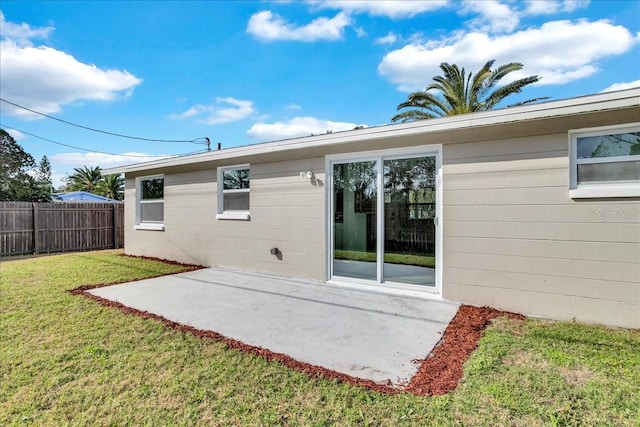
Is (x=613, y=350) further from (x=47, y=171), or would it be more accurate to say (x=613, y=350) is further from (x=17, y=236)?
(x=47, y=171)

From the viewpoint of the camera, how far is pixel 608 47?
314 inches

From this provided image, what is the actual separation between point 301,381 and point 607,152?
168 inches

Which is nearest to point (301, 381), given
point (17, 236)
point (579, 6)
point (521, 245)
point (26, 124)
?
point (521, 245)

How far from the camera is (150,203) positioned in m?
9.66

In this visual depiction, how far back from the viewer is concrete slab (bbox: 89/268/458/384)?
308 cm

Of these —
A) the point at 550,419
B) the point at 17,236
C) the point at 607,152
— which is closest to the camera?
the point at 550,419

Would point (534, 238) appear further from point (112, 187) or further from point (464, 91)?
point (112, 187)

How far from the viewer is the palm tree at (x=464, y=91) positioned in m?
11.1

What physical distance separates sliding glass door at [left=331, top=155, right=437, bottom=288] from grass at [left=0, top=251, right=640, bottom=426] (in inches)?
65.9

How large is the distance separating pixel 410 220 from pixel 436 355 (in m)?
2.52

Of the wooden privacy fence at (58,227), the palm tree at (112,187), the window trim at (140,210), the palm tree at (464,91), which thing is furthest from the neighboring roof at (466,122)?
the palm tree at (112,187)

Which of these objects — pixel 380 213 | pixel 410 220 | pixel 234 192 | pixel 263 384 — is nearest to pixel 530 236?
pixel 410 220

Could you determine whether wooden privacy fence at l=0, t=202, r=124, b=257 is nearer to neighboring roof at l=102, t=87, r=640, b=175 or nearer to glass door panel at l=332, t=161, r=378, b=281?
neighboring roof at l=102, t=87, r=640, b=175

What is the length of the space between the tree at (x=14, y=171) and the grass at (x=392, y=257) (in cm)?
1929
